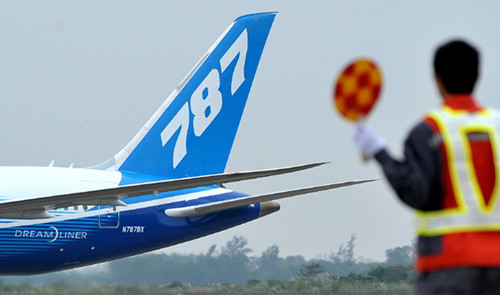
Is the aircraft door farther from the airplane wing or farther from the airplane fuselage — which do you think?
the airplane wing

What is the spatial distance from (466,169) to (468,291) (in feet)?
1.48

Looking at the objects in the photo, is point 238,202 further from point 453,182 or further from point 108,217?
point 453,182

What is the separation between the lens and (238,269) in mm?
18234

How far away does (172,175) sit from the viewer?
15.9 meters

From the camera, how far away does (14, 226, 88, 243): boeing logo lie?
563 inches

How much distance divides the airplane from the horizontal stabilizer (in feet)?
0.05

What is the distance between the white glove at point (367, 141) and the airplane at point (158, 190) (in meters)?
8.64

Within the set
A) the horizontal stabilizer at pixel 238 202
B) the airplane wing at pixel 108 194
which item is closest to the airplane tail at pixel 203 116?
the horizontal stabilizer at pixel 238 202

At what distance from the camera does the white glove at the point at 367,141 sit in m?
3.74

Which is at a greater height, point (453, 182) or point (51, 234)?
point (51, 234)

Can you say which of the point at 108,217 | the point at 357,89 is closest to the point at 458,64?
the point at 357,89

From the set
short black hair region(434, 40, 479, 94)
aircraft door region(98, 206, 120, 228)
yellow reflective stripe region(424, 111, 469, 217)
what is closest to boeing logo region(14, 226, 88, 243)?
aircraft door region(98, 206, 120, 228)

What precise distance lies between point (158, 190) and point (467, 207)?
8688 millimetres

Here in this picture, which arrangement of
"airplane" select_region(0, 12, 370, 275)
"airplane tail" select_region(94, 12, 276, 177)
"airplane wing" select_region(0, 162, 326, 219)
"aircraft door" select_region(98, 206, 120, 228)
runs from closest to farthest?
"airplane wing" select_region(0, 162, 326, 219) < "airplane" select_region(0, 12, 370, 275) < "aircraft door" select_region(98, 206, 120, 228) < "airplane tail" select_region(94, 12, 276, 177)
